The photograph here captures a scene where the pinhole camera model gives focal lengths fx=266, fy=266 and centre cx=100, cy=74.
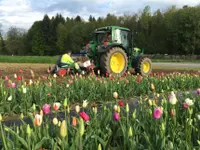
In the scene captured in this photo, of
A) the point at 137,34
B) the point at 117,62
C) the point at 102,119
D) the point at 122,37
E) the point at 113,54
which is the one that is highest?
the point at 137,34

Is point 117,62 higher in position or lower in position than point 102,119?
higher

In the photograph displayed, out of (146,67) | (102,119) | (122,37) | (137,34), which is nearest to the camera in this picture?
(102,119)

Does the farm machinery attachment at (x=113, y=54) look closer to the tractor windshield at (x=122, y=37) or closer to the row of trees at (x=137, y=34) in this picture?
the tractor windshield at (x=122, y=37)

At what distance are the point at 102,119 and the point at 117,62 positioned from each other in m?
7.90

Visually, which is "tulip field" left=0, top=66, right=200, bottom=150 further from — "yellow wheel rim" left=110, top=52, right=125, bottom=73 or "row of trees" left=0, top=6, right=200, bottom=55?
"row of trees" left=0, top=6, right=200, bottom=55

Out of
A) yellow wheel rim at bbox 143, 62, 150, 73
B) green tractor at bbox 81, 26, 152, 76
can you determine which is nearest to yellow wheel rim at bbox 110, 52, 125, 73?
green tractor at bbox 81, 26, 152, 76

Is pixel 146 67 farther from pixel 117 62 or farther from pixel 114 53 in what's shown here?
pixel 114 53

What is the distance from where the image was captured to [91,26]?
60375 millimetres

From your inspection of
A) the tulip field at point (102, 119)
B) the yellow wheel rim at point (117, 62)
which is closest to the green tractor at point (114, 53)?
the yellow wheel rim at point (117, 62)

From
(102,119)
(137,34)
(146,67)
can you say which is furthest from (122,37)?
(137,34)

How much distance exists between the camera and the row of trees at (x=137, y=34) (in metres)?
37.1

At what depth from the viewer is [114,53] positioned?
1031 centimetres

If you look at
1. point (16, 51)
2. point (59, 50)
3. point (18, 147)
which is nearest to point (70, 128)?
point (18, 147)

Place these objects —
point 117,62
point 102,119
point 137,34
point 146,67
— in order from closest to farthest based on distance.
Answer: point 102,119, point 117,62, point 146,67, point 137,34
